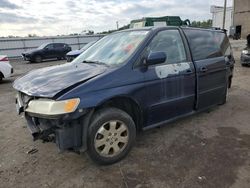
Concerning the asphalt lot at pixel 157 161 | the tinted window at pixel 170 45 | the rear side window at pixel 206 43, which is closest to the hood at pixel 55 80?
the tinted window at pixel 170 45

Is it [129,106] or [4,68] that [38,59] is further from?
[129,106]

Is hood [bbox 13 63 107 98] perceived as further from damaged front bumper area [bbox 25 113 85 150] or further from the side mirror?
the side mirror

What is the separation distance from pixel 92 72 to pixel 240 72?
27.9ft

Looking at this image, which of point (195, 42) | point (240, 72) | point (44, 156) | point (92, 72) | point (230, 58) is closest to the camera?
point (92, 72)

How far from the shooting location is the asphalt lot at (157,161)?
9.61 ft

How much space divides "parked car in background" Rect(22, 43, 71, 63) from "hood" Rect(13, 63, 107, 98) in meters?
17.4

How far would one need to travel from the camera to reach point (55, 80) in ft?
10.5

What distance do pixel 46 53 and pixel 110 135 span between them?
61.7 feet

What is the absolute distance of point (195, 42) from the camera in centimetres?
441

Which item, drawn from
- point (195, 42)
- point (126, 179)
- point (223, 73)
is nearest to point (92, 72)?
point (126, 179)

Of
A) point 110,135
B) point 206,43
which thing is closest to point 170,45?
point 206,43

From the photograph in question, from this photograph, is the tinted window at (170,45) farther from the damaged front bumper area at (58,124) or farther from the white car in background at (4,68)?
the white car in background at (4,68)

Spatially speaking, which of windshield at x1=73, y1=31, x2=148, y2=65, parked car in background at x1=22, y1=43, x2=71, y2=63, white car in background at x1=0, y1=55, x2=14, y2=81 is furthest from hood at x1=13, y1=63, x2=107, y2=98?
parked car in background at x1=22, y1=43, x2=71, y2=63

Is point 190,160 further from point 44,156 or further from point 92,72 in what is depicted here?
point 44,156
